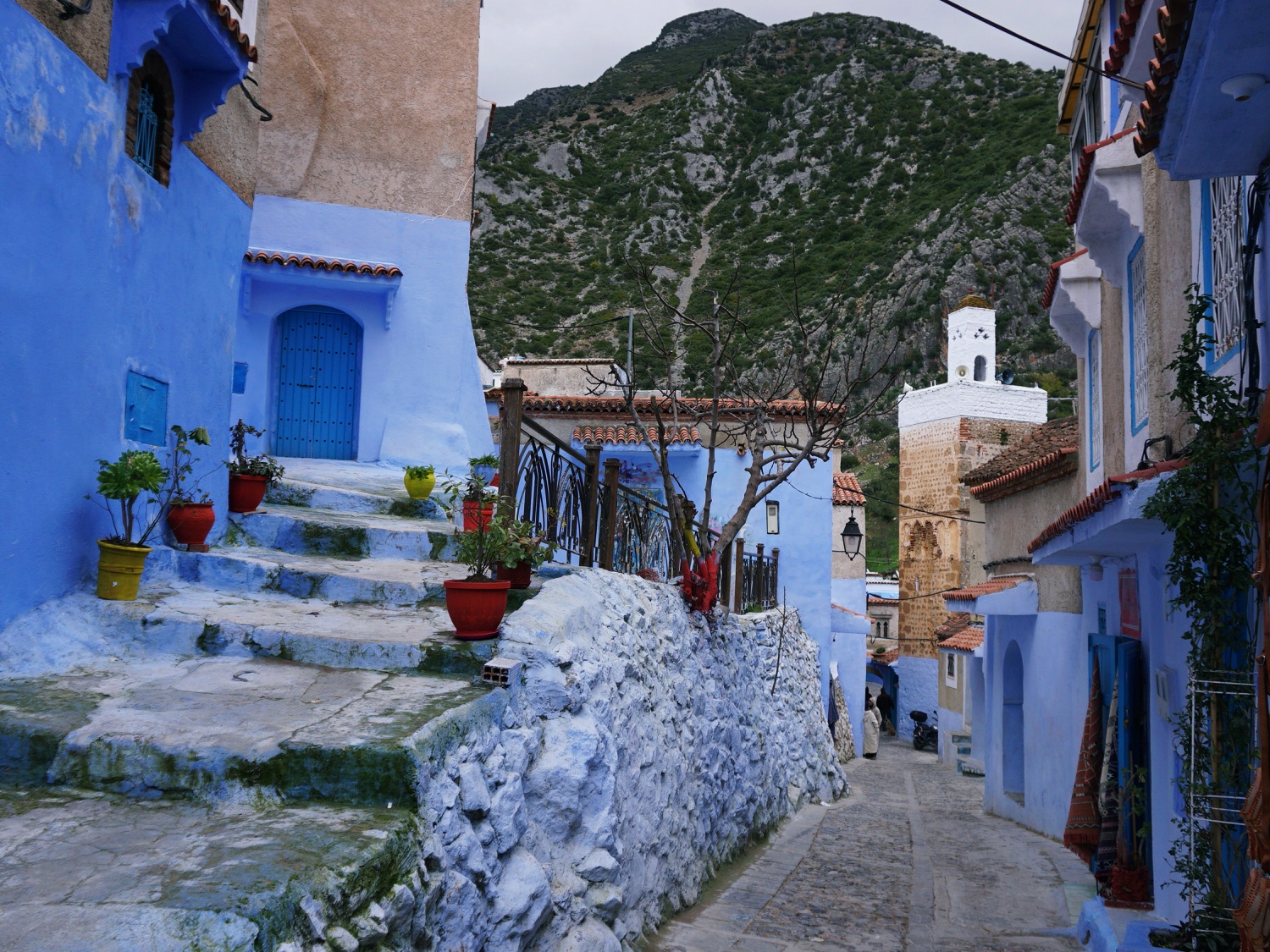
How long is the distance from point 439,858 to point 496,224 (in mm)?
51487

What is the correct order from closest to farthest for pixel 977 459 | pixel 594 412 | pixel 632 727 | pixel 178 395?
pixel 632 727 → pixel 178 395 → pixel 594 412 → pixel 977 459

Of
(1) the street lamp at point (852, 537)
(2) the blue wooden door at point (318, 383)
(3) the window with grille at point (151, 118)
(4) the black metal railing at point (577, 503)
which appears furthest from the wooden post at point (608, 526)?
(1) the street lamp at point (852, 537)

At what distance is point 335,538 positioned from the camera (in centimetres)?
799

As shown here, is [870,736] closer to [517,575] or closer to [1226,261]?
[517,575]

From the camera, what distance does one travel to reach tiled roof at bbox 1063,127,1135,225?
25.4 ft

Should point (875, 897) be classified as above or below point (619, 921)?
below

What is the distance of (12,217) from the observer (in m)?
5.15

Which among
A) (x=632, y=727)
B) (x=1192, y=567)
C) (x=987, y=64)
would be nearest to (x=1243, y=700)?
(x=1192, y=567)

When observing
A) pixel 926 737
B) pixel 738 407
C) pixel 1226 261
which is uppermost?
pixel 738 407

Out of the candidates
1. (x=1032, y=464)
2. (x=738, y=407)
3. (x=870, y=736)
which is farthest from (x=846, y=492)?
(x=1032, y=464)

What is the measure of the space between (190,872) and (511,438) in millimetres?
4288

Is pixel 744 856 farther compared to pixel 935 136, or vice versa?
pixel 935 136

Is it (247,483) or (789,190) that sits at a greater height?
(789,190)

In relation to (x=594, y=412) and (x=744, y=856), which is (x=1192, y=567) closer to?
(x=744, y=856)
